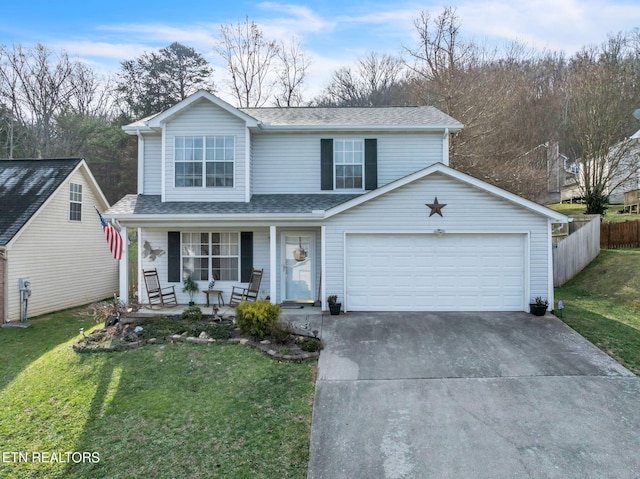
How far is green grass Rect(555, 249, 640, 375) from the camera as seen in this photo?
7805mm

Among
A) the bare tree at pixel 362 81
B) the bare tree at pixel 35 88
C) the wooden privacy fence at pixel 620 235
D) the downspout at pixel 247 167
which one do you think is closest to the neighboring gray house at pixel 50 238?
the downspout at pixel 247 167

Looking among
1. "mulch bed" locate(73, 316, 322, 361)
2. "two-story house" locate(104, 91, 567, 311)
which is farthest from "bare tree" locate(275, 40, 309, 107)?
"mulch bed" locate(73, 316, 322, 361)

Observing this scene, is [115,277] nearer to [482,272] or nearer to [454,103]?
[482,272]

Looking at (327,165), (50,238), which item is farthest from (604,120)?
(50,238)

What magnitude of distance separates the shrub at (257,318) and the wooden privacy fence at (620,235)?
50.7ft

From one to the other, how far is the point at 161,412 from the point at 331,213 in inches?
234

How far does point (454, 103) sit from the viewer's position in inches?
768

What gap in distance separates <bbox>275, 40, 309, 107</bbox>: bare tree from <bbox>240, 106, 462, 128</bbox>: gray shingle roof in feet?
45.2

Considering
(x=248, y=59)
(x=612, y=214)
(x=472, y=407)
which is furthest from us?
(x=248, y=59)

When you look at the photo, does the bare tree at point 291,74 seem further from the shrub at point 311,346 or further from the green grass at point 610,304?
the shrub at point 311,346

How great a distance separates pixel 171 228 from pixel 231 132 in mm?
3168

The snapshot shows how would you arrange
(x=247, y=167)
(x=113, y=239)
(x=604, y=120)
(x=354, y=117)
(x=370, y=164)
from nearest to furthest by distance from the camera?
(x=113, y=239) < (x=247, y=167) < (x=370, y=164) < (x=354, y=117) < (x=604, y=120)

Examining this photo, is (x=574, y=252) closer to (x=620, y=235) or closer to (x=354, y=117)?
(x=620, y=235)

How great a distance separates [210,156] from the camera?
11.1 metres
